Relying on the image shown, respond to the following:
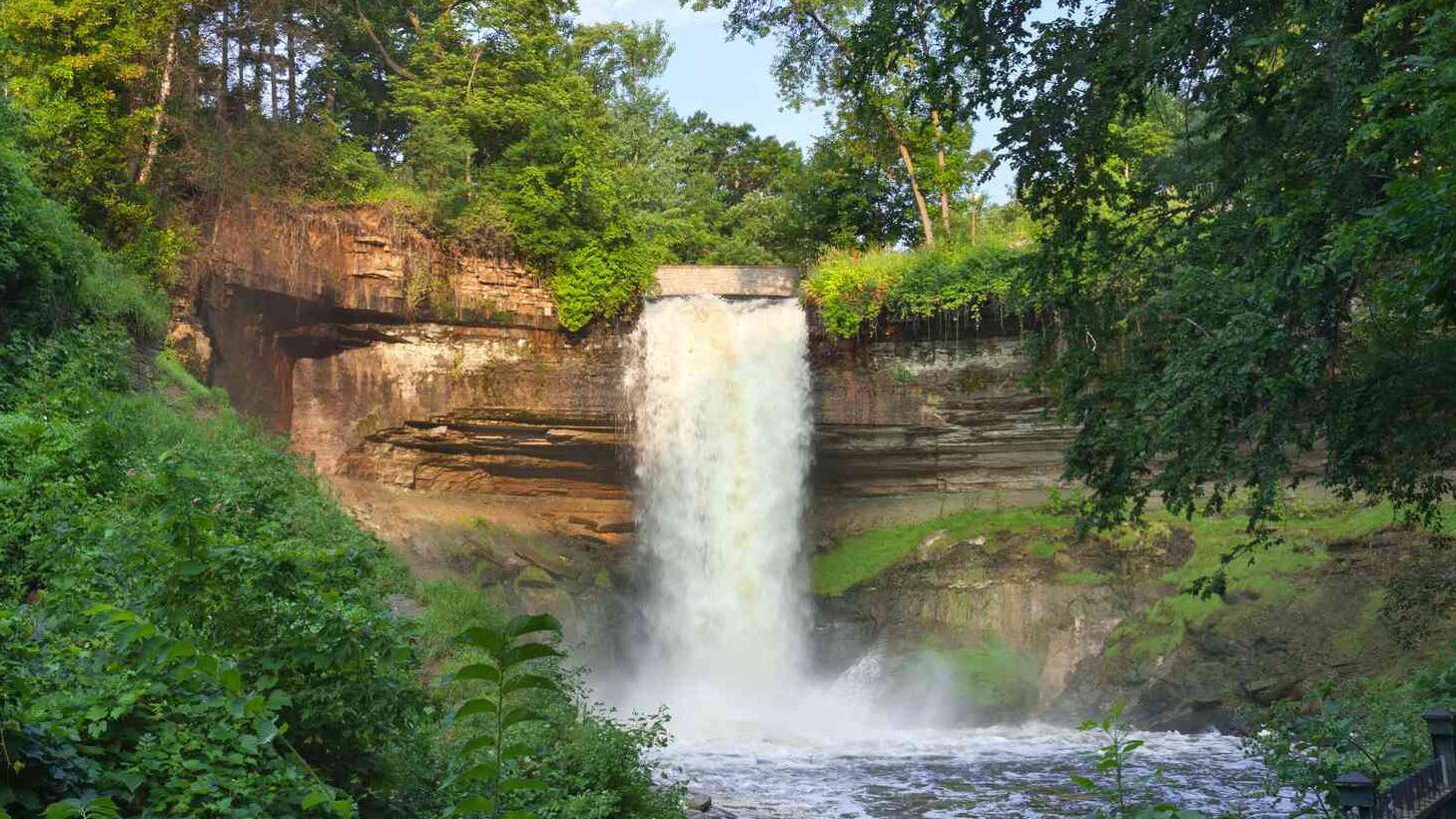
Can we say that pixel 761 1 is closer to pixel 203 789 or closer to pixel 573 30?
pixel 203 789

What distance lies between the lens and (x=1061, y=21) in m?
10.6

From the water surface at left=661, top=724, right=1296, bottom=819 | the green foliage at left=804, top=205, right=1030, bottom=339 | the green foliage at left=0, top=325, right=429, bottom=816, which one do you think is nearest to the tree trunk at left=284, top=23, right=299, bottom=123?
the green foliage at left=804, top=205, right=1030, bottom=339

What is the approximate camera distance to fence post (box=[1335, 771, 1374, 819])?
15.9 feet

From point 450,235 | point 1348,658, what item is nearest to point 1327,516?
point 1348,658

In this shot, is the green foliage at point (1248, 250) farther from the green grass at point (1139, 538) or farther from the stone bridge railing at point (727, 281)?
the stone bridge railing at point (727, 281)

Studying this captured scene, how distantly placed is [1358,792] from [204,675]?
471cm

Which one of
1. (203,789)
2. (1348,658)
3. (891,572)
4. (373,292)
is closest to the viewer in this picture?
(203,789)

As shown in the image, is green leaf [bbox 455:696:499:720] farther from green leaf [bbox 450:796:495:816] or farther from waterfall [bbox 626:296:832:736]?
waterfall [bbox 626:296:832:736]

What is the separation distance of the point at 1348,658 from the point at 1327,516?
12.1 feet

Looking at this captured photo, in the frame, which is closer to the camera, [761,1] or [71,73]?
[761,1]

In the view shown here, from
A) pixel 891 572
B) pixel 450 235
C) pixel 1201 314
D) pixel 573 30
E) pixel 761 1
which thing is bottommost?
pixel 891 572

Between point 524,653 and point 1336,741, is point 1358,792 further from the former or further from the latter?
point 524,653

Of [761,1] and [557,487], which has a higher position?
[761,1]

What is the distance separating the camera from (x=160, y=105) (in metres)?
19.3
